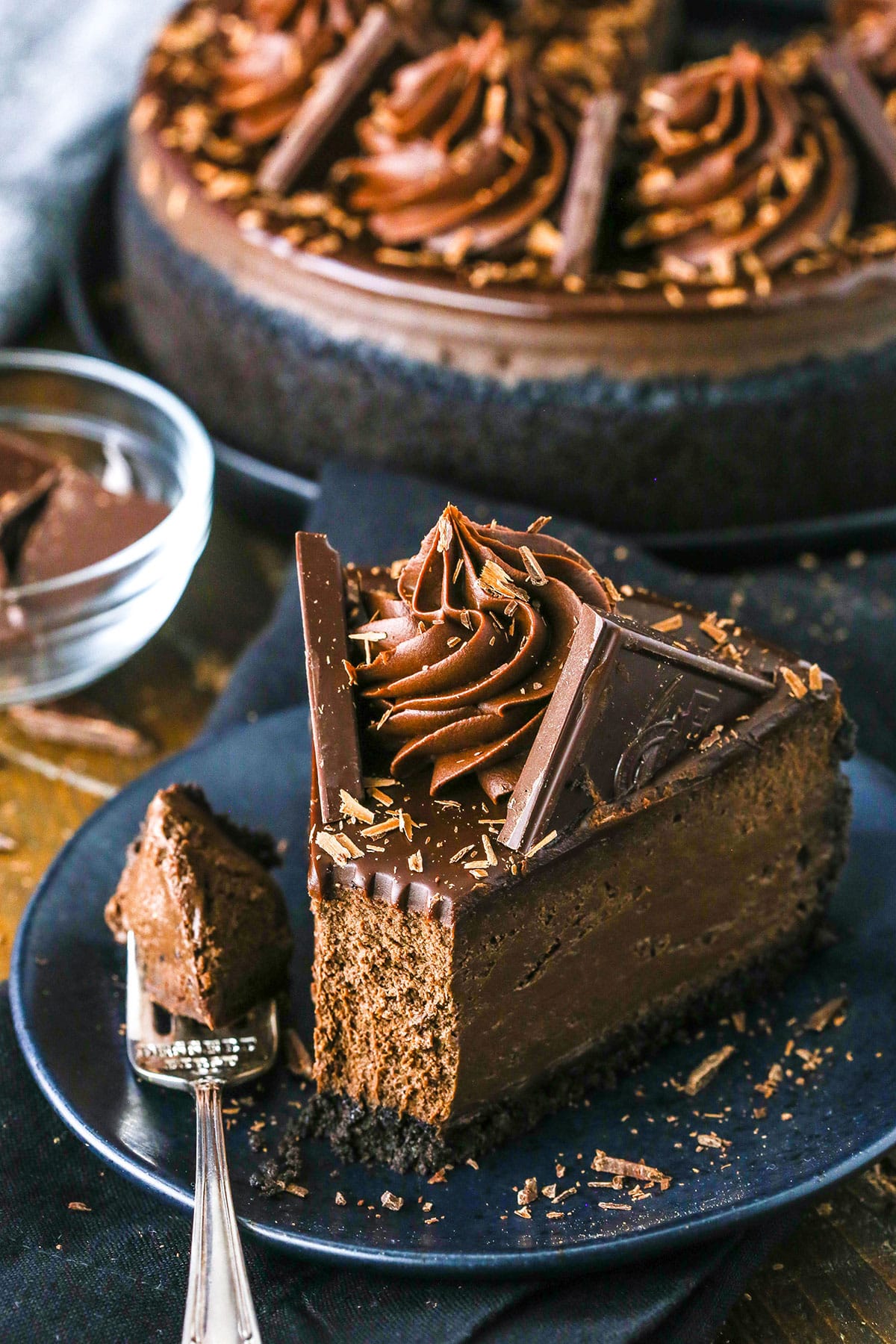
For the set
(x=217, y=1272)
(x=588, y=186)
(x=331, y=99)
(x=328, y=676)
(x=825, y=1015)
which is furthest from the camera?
(x=331, y=99)

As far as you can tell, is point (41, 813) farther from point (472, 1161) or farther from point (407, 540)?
point (472, 1161)

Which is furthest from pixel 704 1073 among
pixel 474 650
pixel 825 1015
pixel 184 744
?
pixel 184 744

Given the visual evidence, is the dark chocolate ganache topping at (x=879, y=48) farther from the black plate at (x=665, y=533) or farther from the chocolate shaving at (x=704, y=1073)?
the chocolate shaving at (x=704, y=1073)

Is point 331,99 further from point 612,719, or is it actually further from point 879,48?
point 612,719

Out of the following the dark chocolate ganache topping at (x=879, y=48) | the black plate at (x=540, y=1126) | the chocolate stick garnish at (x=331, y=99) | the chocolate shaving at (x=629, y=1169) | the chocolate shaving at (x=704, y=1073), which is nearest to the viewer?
the black plate at (x=540, y=1126)

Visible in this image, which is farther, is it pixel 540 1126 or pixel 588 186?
pixel 588 186

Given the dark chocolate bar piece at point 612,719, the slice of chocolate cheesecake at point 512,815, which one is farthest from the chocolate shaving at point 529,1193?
the dark chocolate bar piece at point 612,719

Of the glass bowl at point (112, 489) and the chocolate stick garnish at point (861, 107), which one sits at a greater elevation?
the chocolate stick garnish at point (861, 107)
